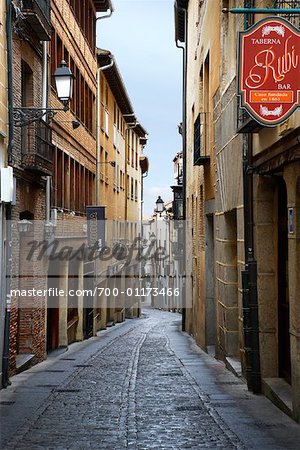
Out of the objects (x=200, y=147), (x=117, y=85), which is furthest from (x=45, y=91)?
(x=117, y=85)

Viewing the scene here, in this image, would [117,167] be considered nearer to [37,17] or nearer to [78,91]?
[78,91]

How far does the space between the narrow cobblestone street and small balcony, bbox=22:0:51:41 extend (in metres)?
6.53

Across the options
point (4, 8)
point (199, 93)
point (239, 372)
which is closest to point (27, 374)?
point (239, 372)

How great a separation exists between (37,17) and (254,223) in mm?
5856

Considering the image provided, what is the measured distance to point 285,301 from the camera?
11.1 metres

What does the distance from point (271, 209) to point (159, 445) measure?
4.48m

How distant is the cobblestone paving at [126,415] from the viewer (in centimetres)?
840

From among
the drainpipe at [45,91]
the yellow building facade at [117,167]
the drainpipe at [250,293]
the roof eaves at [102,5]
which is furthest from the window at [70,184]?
the drainpipe at [250,293]

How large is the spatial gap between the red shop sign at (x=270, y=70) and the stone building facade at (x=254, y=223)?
28 cm

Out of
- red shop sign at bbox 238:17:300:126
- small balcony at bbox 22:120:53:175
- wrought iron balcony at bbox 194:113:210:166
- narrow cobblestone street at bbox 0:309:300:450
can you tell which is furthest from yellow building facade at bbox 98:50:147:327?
red shop sign at bbox 238:17:300:126

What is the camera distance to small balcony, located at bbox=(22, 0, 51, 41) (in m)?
14.1

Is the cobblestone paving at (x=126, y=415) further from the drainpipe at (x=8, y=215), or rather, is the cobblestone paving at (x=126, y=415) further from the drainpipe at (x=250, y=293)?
the drainpipe at (x=8, y=215)

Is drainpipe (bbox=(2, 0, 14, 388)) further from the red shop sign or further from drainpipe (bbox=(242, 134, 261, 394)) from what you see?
the red shop sign

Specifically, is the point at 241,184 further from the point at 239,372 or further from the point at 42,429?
the point at 42,429
